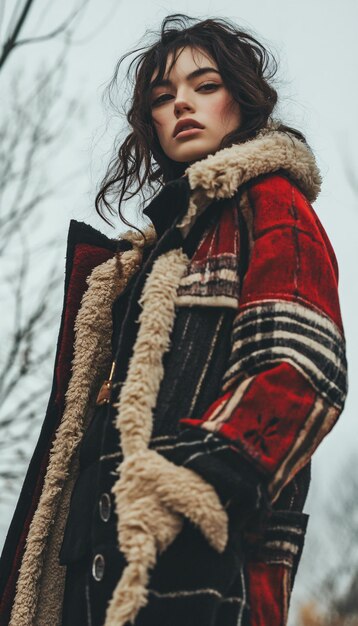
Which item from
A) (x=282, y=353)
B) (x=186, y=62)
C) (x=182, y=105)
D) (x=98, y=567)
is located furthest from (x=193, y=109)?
(x=98, y=567)

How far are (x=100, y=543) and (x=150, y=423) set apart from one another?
0.85 feet

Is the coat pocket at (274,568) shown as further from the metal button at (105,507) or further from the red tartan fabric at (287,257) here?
the red tartan fabric at (287,257)

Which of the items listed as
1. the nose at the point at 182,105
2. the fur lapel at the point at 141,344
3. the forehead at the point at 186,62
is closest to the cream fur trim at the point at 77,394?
the fur lapel at the point at 141,344

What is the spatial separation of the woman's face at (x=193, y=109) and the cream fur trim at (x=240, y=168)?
0.84 ft

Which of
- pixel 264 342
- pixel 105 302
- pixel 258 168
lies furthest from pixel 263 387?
pixel 105 302

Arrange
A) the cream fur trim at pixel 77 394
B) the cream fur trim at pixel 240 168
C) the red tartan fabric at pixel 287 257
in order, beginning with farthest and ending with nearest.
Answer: the cream fur trim at pixel 77 394 → the cream fur trim at pixel 240 168 → the red tartan fabric at pixel 287 257

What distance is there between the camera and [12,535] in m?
2.29

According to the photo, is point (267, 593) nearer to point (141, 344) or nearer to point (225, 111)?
point (141, 344)

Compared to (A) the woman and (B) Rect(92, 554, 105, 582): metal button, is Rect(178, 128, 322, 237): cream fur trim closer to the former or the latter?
(A) the woman

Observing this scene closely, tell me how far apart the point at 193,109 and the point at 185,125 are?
5cm

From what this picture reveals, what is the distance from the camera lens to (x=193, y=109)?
95.1 inches

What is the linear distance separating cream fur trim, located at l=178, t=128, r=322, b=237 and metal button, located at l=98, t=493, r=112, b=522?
0.63 m

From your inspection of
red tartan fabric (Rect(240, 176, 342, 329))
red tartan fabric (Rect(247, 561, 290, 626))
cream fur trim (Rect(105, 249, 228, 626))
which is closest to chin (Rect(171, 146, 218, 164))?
red tartan fabric (Rect(240, 176, 342, 329))

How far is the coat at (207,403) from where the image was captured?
5.30 ft
